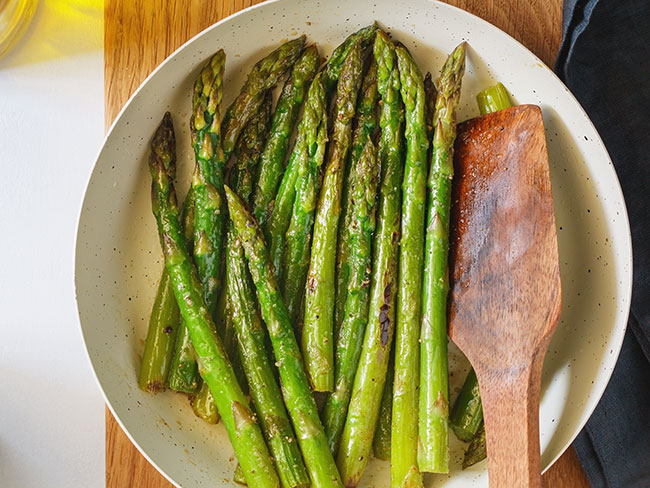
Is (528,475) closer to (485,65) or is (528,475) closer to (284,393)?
(284,393)

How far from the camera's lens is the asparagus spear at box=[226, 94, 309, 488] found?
7.05 ft

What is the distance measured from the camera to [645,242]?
235 cm

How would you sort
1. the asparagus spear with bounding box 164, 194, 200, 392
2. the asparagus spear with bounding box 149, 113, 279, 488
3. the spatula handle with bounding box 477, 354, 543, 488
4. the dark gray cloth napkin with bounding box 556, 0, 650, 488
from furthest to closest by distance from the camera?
1. the dark gray cloth napkin with bounding box 556, 0, 650, 488
2. the asparagus spear with bounding box 164, 194, 200, 392
3. the asparagus spear with bounding box 149, 113, 279, 488
4. the spatula handle with bounding box 477, 354, 543, 488

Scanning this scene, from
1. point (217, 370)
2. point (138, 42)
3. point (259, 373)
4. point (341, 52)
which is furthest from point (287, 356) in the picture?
point (138, 42)

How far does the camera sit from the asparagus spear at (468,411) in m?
2.27

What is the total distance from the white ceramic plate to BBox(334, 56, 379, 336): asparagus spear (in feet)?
0.62

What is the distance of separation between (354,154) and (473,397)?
0.86 meters

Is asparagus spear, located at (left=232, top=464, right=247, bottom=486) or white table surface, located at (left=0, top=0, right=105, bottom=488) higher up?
white table surface, located at (left=0, top=0, right=105, bottom=488)

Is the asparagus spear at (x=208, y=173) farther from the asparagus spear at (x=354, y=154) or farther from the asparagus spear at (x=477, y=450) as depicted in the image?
the asparagus spear at (x=477, y=450)

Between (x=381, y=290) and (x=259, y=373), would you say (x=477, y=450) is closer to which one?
(x=381, y=290)

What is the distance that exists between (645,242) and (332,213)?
1.05m

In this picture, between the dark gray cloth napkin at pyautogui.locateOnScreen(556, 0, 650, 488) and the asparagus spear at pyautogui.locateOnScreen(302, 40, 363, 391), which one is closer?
the asparagus spear at pyautogui.locateOnScreen(302, 40, 363, 391)

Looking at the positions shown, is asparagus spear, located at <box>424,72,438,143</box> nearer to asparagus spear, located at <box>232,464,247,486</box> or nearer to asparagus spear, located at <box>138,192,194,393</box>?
asparagus spear, located at <box>138,192,194,393</box>

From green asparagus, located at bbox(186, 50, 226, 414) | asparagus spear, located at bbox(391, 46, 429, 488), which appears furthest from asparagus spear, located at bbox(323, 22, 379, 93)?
green asparagus, located at bbox(186, 50, 226, 414)
